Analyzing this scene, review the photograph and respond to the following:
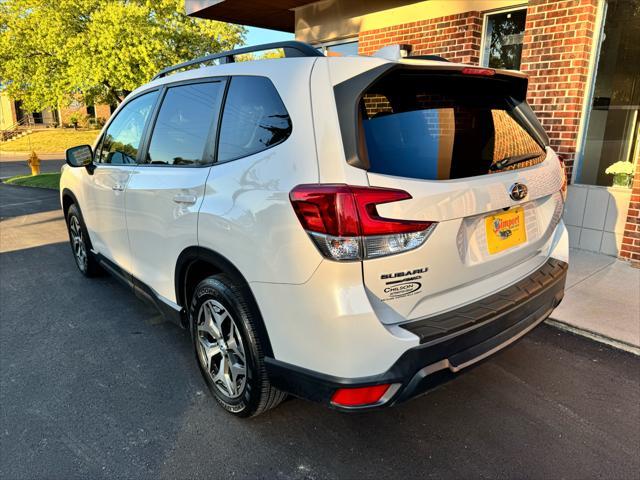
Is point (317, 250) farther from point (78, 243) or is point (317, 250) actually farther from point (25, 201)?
point (25, 201)

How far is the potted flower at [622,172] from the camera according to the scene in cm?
545

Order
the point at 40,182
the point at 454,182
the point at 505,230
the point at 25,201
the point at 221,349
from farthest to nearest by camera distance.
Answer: the point at 40,182 < the point at 25,201 < the point at 221,349 < the point at 505,230 < the point at 454,182

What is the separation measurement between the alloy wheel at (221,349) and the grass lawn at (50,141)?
38.0 meters

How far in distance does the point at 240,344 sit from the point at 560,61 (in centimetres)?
513

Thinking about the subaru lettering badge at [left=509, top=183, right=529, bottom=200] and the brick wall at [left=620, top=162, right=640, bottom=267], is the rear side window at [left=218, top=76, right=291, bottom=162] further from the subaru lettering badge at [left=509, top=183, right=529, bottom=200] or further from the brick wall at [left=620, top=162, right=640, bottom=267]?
the brick wall at [left=620, top=162, right=640, bottom=267]

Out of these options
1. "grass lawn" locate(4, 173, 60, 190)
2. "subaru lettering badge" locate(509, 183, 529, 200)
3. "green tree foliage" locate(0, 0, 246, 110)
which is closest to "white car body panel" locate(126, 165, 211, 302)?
"subaru lettering badge" locate(509, 183, 529, 200)

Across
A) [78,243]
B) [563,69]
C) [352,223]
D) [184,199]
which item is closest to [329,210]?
[352,223]

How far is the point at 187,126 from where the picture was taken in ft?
9.58

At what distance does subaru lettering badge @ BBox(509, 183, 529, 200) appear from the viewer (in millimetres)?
2338

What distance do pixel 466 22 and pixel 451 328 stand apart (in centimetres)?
569

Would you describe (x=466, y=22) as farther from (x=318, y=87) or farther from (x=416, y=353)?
(x=416, y=353)

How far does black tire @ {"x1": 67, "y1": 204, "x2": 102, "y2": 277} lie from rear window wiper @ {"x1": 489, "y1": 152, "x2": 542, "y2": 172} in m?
3.85

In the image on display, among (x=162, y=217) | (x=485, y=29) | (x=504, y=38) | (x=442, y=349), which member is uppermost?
(x=485, y=29)

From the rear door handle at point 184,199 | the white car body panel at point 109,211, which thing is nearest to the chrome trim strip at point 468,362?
the rear door handle at point 184,199
